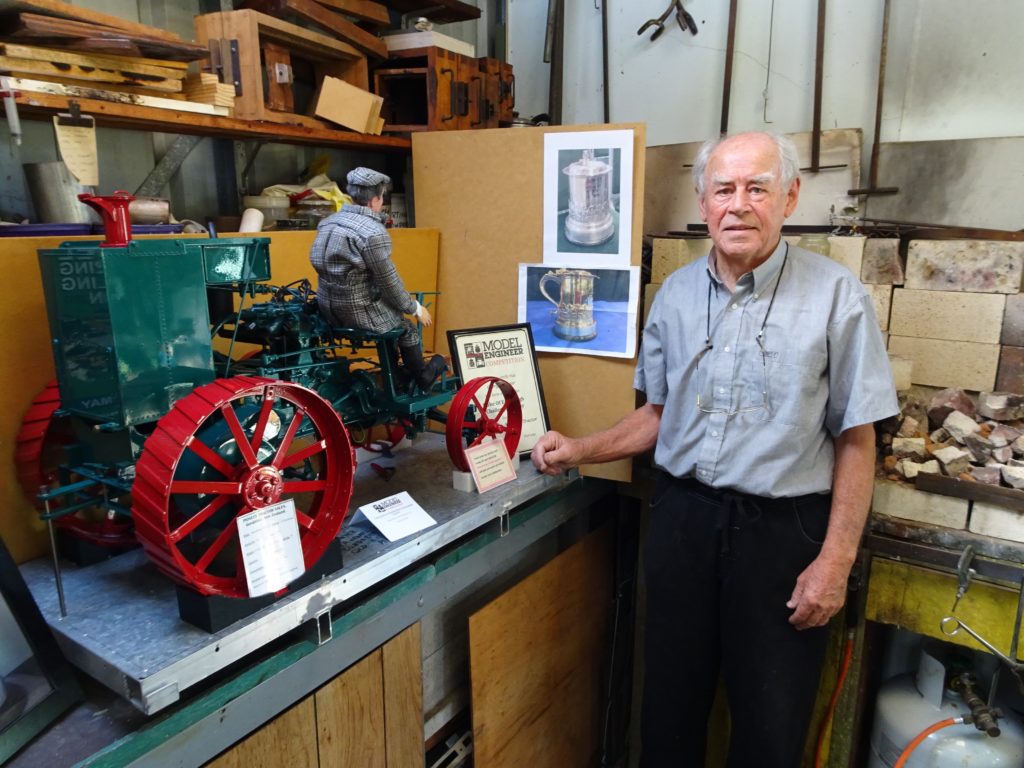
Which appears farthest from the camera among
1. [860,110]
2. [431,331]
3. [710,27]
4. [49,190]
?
[710,27]

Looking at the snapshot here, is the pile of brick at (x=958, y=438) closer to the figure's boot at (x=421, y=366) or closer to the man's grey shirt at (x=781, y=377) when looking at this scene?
the man's grey shirt at (x=781, y=377)

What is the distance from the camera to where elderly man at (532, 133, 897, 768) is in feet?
4.40

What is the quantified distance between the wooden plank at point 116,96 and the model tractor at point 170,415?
0.99 ft

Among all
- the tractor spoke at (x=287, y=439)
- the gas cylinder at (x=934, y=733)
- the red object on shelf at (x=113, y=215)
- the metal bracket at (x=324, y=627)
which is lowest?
the gas cylinder at (x=934, y=733)

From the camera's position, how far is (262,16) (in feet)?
5.43

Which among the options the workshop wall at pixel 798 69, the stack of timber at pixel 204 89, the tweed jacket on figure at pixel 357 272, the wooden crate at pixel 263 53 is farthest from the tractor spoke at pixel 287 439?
the workshop wall at pixel 798 69

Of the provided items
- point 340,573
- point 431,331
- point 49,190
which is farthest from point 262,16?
point 340,573

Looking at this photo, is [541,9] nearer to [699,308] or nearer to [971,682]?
[699,308]

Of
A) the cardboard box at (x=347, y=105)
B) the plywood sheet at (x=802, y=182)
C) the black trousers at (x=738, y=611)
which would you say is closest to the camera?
the black trousers at (x=738, y=611)

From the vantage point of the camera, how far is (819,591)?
1345 mm

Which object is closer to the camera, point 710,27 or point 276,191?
point 276,191

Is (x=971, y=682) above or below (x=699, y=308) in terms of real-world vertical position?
below

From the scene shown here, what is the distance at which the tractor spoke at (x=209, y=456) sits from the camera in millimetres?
958

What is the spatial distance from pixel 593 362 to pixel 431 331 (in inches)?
18.8
